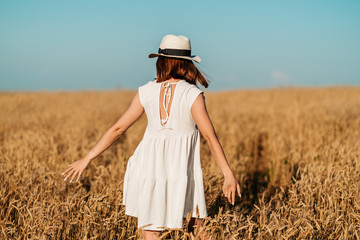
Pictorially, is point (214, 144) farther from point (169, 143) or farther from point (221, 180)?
point (221, 180)

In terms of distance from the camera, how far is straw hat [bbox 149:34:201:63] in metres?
2.03

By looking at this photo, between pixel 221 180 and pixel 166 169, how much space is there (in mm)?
1622

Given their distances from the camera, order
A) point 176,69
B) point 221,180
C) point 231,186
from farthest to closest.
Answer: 1. point 221,180
2. point 176,69
3. point 231,186

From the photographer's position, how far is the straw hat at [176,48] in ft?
6.66

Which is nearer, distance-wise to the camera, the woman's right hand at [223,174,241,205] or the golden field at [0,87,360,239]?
the woman's right hand at [223,174,241,205]

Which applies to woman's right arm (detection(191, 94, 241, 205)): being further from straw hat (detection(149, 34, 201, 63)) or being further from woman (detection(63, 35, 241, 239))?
straw hat (detection(149, 34, 201, 63))

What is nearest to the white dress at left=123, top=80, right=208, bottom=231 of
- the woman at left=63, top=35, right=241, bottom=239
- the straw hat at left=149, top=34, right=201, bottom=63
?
the woman at left=63, top=35, right=241, bottom=239

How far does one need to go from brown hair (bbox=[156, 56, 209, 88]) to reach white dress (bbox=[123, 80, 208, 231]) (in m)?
0.06

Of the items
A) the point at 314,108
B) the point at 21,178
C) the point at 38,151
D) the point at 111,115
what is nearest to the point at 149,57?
the point at 21,178

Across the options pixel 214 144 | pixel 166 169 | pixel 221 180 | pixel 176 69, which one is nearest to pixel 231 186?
pixel 214 144

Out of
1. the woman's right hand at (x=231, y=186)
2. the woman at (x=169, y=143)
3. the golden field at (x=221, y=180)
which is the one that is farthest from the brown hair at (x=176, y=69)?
the golden field at (x=221, y=180)

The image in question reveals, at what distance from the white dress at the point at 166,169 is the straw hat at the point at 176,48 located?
0.15 m

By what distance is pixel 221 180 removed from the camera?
3623mm

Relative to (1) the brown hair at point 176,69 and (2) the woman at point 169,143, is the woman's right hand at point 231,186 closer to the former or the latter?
(2) the woman at point 169,143
